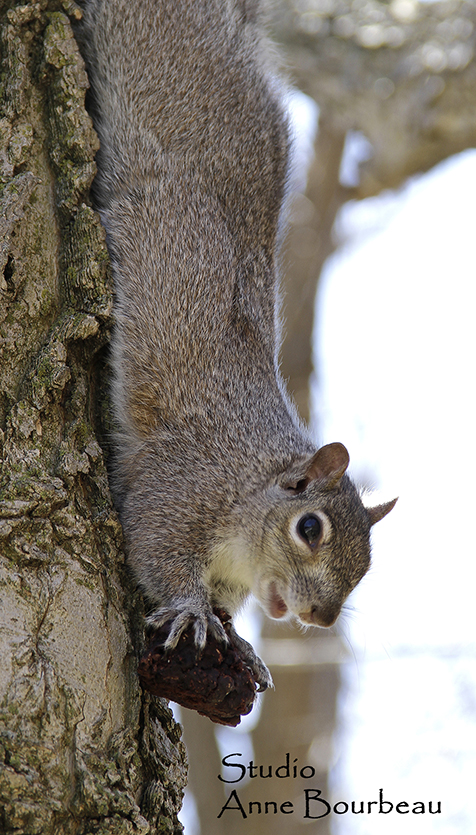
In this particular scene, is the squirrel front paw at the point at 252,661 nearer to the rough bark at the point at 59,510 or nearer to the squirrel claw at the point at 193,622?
the squirrel claw at the point at 193,622

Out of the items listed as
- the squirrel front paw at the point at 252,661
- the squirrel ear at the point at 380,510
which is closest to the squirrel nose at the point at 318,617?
Result: the squirrel front paw at the point at 252,661

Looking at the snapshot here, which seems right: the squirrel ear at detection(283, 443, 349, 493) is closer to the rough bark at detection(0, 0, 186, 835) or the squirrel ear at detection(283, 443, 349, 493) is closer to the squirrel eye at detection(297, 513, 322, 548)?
the squirrel eye at detection(297, 513, 322, 548)

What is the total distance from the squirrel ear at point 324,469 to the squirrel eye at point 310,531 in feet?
0.41

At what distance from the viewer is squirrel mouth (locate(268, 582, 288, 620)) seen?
94.0 inches

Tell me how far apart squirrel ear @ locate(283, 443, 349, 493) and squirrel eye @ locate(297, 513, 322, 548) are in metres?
0.13

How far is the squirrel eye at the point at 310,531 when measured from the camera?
2.40 metres

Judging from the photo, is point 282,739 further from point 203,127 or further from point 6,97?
point 6,97

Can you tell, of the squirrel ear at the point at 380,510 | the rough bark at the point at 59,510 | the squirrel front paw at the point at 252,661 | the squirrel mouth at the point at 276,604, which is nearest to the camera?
the rough bark at the point at 59,510

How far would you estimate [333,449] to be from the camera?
2395 millimetres

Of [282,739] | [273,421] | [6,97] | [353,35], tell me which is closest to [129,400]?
[273,421]

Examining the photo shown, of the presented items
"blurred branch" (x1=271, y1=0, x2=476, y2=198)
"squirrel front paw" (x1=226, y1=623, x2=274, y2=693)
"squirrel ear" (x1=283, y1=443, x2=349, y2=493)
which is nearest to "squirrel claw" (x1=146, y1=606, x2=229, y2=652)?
"squirrel front paw" (x1=226, y1=623, x2=274, y2=693)

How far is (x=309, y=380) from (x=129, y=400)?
9.82 feet

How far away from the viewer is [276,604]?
7.85 ft

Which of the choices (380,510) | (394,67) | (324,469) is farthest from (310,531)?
(394,67)
